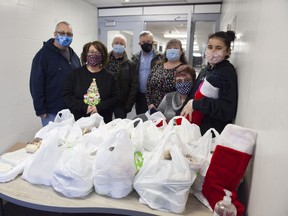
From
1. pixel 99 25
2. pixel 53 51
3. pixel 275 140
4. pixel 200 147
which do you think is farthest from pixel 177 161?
pixel 99 25

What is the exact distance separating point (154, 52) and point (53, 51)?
1.10 m

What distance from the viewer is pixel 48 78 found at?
211 cm

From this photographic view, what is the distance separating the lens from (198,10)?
3.62 meters

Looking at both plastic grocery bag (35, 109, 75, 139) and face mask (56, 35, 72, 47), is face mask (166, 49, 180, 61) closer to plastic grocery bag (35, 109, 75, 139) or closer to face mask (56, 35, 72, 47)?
face mask (56, 35, 72, 47)

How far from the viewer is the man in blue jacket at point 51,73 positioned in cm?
206

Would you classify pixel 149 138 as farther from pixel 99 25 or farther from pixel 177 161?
pixel 99 25

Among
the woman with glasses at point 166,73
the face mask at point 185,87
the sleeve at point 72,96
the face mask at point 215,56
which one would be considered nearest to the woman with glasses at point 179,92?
A: the face mask at point 185,87

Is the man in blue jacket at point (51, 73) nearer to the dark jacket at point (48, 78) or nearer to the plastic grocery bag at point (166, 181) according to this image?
the dark jacket at point (48, 78)

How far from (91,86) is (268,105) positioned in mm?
1490

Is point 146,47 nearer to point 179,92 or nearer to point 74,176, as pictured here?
point 179,92

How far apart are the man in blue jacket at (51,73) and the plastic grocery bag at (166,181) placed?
57.3 inches

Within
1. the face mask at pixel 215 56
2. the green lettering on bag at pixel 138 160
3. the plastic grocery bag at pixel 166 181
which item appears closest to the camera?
the plastic grocery bag at pixel 166 181

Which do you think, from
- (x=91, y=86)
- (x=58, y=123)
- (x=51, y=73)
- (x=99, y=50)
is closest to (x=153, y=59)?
(x=99, y=50)

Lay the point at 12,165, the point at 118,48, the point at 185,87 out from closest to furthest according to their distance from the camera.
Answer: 1. the point at 12,165
2. the point at 185,87
3. the point at 118,48
